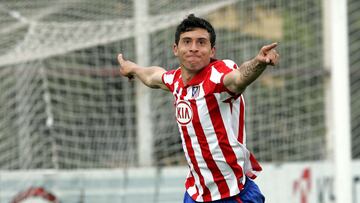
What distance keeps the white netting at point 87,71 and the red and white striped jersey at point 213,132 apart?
3926 mm

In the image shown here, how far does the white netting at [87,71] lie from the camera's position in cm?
1010

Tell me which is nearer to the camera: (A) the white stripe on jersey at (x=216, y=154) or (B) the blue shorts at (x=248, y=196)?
(A) the white stripe on jersey at (x=216, y=154)

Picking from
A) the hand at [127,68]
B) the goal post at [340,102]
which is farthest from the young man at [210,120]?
the goal post at [340,102]

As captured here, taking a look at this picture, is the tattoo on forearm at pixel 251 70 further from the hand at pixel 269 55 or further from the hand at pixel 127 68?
the hand at pixel 127 68

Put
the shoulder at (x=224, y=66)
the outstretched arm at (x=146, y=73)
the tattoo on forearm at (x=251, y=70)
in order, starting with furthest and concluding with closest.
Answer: the outstretched arm at (x=146, y=73) < the shoulder at (x=224, y=66) < the tattoo on forearm at (x=251, y=70)

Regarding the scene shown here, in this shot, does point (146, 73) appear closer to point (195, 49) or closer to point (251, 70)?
point (195, 49)

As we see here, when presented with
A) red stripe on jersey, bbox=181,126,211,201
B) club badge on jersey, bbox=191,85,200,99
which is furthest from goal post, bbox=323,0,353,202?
club badge on jersey, bbox=191,85,200,99

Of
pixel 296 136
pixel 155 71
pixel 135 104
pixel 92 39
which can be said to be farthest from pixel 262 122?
pixel 155 71

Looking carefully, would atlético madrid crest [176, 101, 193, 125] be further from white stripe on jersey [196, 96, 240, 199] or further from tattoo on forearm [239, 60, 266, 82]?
tattoo on forearm [239, 60, 266, 82]

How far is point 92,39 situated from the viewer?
10.1 metres

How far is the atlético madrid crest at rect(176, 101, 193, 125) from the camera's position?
612 centimetres

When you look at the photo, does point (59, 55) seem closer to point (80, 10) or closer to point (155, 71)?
point (80, 10)

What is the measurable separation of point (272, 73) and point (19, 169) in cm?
278

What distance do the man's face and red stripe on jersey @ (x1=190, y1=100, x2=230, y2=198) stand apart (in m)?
0.22
